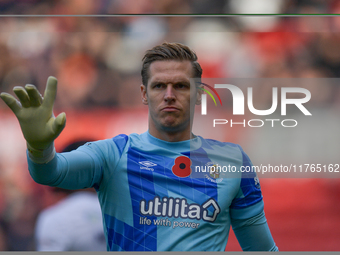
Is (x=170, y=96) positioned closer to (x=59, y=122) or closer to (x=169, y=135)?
(x=169, y=135)

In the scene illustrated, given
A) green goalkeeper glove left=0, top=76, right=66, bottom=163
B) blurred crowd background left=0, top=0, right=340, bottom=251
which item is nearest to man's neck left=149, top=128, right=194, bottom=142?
blurred crowd background left=0, top=0, right=340, bottom=251

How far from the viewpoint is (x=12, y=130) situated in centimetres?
169

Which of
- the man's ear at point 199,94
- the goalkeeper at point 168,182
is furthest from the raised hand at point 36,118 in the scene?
the man's ear at point 199,94

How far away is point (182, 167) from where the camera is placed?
1331mm

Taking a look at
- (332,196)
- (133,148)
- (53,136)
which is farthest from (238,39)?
(53,136)

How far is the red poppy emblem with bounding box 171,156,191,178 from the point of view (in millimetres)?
1311

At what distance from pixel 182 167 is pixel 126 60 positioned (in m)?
0.84

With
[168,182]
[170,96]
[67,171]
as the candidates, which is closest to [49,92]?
[67,171]

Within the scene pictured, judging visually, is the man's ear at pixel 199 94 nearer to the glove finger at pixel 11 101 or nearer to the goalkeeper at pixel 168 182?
the goalkeeper at pixel 168 182

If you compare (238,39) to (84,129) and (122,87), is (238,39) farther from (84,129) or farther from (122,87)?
(84,129)

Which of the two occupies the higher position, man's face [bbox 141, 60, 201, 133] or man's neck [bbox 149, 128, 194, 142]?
man's face [bbox 141, 60, 201, 133]

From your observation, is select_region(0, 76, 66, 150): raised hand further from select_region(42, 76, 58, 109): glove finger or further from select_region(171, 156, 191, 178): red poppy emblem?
select_region(171, 156, 191, 178): red poppy emblem

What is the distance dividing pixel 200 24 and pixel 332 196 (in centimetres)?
136

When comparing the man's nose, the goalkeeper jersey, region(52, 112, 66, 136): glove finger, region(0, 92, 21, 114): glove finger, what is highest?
region(0, 92, 21, 114): glove finger
